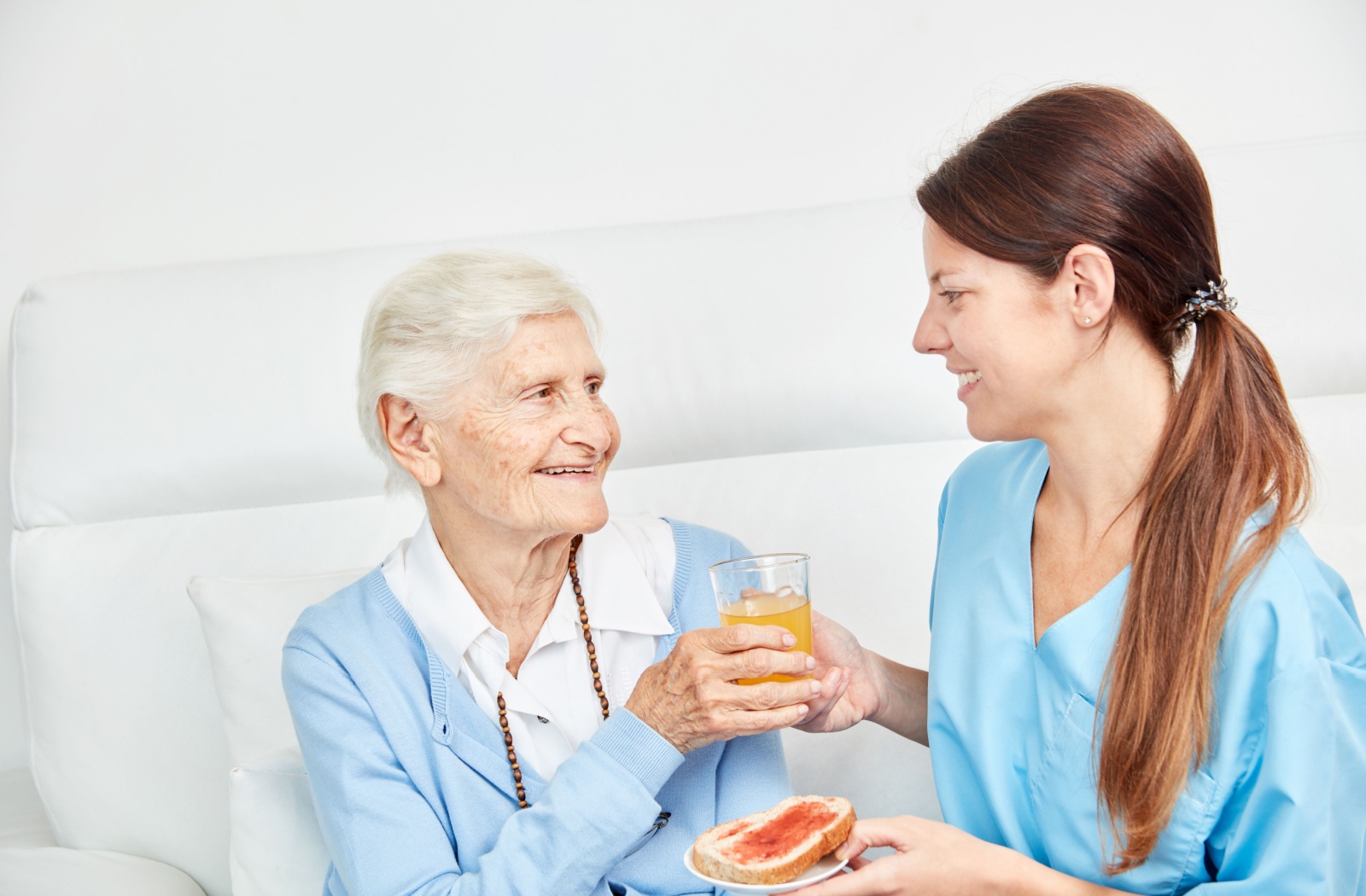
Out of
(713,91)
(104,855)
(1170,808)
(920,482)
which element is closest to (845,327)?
(920,482)

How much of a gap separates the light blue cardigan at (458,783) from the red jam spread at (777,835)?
0.52ft

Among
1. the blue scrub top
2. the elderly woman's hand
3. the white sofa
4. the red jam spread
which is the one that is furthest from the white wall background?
the red jam spread

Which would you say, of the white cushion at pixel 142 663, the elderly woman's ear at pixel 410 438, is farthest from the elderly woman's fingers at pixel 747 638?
the white cushion at pixel 142 663

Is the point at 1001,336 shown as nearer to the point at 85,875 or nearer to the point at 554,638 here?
the point at 554,638

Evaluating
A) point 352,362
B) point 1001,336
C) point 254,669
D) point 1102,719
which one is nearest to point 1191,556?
point 1102,719

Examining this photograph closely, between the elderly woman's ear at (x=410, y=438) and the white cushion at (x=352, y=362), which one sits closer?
the elderly woman's ear at (x=410, y=438)

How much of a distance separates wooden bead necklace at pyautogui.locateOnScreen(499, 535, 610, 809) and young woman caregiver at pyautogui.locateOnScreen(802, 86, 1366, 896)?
0.34 m

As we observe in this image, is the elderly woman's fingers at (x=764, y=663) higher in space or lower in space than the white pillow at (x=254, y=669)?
higher

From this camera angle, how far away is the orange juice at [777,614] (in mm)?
1287

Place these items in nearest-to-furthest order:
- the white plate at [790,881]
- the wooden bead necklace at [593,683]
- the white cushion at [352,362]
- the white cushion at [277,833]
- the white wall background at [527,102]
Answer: the white plate at [790,881], the wooden bead necklace at [593,683], the white cushion at [277,833], the white cushion at [352,362], the white wall background at [527,102]

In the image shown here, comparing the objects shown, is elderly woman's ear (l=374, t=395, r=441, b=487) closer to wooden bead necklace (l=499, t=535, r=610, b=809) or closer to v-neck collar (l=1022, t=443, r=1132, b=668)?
wooden bead necklace (l=499, t=535, r=610, b=809)

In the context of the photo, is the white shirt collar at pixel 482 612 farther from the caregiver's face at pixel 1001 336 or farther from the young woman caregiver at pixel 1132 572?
the caregiver's face at pixel 1001 336

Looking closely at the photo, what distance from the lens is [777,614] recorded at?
50.8 inches

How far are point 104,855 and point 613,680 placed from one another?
105cm
